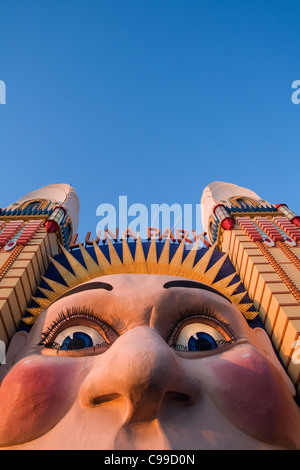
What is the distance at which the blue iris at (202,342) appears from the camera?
342 cm

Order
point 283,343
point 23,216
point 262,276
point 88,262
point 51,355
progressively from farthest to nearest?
point 23,216 < point 88,262 < point 262,276 < point 283,343 < point 51,355

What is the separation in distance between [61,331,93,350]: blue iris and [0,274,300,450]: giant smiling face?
0.01 m

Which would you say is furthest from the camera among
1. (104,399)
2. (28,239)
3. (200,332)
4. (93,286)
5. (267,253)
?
(28,239)

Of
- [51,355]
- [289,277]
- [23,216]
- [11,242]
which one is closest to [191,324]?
[51,355]

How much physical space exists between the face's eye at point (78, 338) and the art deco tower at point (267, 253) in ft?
7.34

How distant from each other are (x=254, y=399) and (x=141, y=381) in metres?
1.01

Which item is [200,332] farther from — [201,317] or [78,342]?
[78,342]

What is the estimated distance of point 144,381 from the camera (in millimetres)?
2309

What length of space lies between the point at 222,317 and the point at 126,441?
1.77 meters

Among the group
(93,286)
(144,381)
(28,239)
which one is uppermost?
(28,239)

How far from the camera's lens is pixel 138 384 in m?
2.31

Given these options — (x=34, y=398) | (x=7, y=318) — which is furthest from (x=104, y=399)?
(x=7, y=318)

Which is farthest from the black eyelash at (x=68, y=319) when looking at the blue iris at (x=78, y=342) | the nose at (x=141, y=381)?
the nose at (x=141, y=381)

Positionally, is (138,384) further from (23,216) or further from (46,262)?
(23,216)
